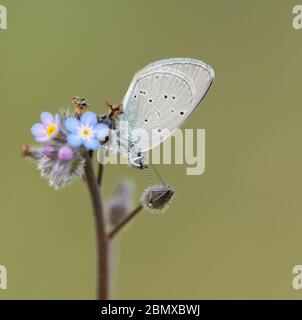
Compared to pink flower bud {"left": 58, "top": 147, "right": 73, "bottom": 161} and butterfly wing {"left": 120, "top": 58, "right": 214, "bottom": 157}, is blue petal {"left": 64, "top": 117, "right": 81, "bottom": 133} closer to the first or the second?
pink flower bud {"left": 58, "top": 147, "right": 73, "bottom": 161}

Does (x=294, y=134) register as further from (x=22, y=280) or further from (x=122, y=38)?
(x=22, y=280)

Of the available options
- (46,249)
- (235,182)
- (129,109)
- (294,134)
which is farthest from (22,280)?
(294,134)

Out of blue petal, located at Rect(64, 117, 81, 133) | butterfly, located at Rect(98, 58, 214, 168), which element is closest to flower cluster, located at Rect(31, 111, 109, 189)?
blue petal, located at Rect(64, 117, 81, 133)

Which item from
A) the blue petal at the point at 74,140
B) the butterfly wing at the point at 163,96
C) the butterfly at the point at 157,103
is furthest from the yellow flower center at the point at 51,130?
the butterfly wing at the point at 163,96

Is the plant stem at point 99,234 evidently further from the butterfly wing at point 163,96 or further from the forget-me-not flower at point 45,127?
the butterfly wing at point 163,96

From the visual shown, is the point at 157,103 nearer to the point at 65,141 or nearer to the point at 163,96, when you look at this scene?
the point at 163,96
